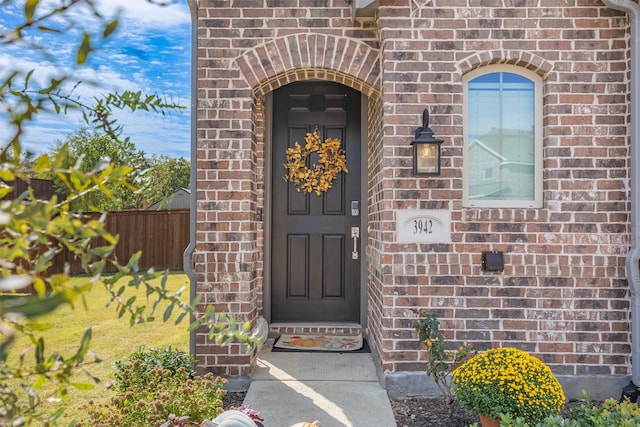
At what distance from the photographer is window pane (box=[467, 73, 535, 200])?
3.60 metres

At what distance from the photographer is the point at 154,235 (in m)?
10.5

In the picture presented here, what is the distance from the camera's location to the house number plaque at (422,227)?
3490 millimetres

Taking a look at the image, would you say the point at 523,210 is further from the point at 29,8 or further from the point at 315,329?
the point at 29,8

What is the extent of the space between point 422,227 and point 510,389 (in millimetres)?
1288

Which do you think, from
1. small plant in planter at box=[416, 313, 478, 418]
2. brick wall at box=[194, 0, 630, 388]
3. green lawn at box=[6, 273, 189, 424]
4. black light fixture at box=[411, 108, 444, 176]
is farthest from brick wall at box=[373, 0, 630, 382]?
green lawn at box=[6, 273, 189, 424]

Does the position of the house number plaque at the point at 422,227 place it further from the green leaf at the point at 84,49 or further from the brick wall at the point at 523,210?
the green leaf at the point at 84,49

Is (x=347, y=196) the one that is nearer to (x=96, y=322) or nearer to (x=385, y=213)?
(x=385, y=213)

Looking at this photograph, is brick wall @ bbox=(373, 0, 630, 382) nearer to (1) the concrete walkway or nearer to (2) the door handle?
(1) the concrete walkway

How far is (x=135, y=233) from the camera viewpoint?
10383mm

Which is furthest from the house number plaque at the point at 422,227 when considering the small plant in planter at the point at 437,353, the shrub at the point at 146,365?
the shrub at the point at 146,365

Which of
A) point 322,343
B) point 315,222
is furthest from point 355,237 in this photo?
point 322,343

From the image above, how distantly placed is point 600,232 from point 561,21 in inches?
63.2

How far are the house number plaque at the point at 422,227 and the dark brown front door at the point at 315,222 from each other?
1.45 m

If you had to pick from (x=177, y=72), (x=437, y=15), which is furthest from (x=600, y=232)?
(x=177, y=72)
